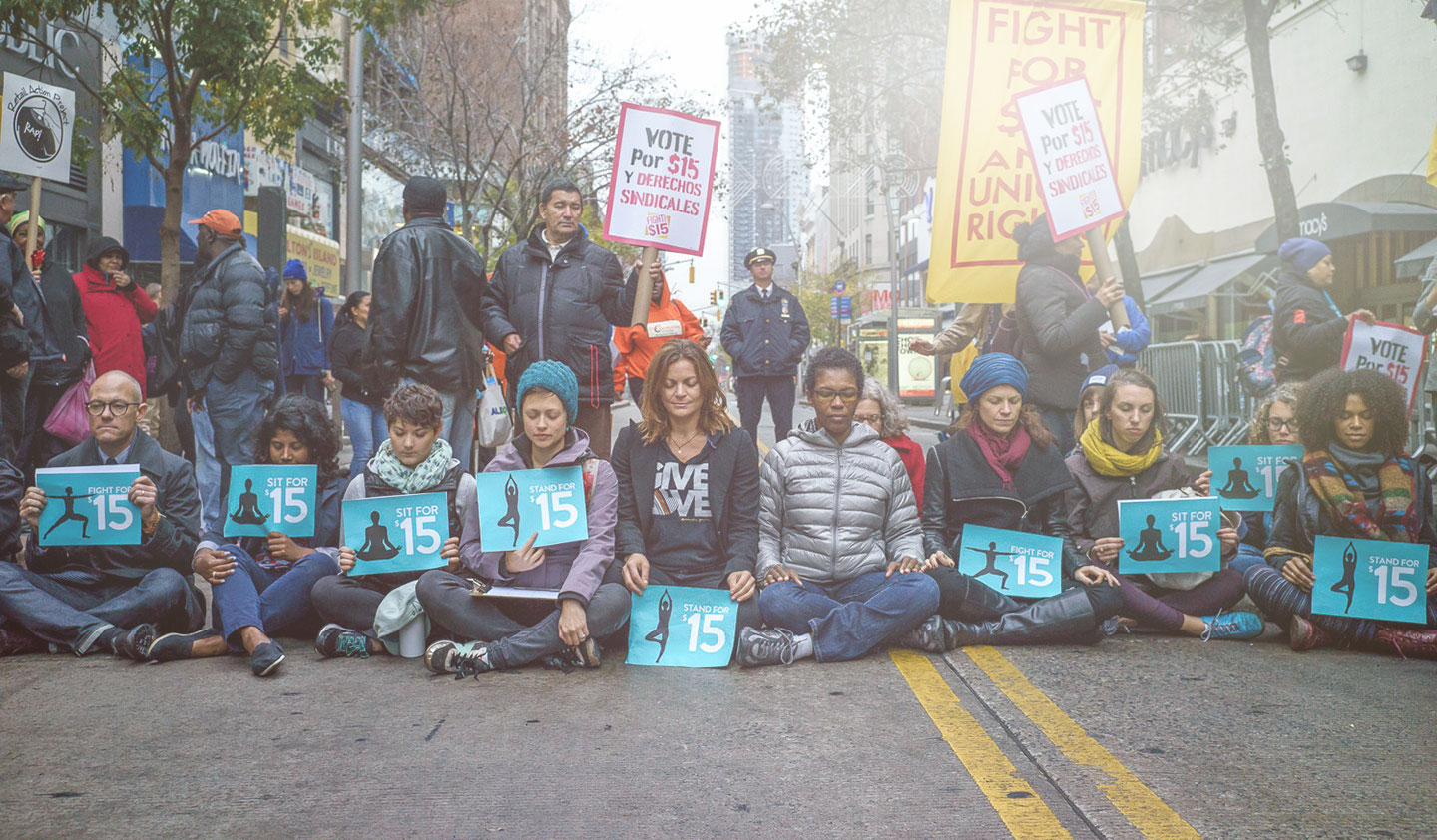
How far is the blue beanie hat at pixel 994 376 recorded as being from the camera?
544cm

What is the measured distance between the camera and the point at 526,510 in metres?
4.90

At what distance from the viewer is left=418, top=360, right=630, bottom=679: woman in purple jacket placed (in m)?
4.65

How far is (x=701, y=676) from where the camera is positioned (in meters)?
4.66

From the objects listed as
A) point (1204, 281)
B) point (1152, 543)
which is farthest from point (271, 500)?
point (1204, 281)

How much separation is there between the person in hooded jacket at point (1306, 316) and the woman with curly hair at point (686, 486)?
13.2ft

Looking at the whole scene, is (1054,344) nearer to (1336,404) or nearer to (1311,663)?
(1336,404)

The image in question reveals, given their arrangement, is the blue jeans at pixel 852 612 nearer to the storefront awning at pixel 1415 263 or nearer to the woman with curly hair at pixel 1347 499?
the woman with curly hair at pixel 1347 499

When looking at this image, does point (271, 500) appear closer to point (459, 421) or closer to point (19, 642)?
point (19, 642)

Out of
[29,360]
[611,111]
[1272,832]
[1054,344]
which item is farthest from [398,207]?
[1272,832]

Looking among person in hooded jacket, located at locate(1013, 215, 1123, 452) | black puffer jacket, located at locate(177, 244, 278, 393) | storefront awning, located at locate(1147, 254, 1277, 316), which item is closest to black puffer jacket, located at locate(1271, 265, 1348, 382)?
person in hooded jacket, located at locate(1013, 215, 1123, 452)

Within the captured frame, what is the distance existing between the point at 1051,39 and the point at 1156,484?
3.38m

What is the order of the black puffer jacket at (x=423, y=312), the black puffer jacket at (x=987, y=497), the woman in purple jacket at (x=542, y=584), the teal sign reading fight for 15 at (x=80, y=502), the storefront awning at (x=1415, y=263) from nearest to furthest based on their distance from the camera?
the woman in purple jacket at (x=542, y=584)
the teal sign reading fight for 15 at (x=80, y=502)
the black puffer jacket at (x=987, y=497)
the black puffer jacket at (x=423, y=312)
the storefront awning at (x=1415, y=263)

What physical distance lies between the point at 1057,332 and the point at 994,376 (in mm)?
918

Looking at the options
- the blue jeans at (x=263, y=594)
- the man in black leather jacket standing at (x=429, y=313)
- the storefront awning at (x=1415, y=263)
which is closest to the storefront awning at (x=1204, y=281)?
the storefront awning at (x=1415, y=263)
